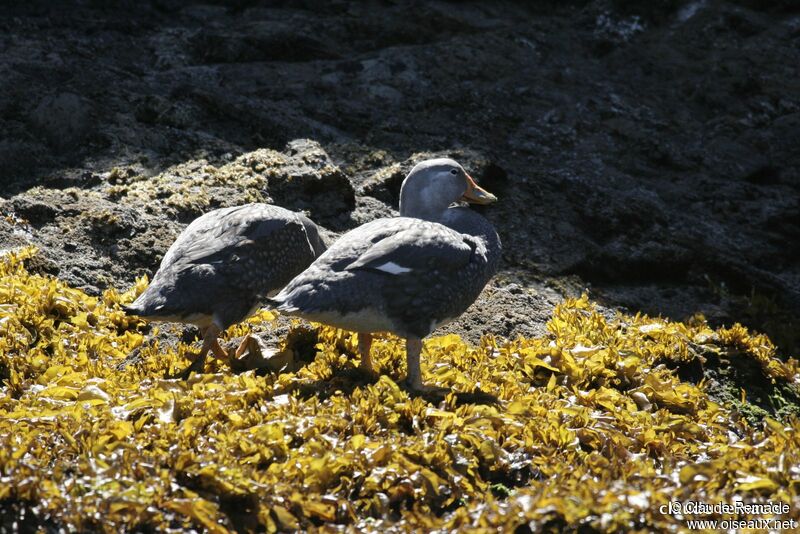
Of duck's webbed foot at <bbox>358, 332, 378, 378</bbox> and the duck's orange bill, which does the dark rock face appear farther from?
duck's webbed foot at <bbox>358, 332, 378, 378</bbox>

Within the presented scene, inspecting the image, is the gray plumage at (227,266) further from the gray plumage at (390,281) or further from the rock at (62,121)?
the rock at (62,121)

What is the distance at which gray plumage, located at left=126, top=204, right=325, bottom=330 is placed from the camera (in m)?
4.61

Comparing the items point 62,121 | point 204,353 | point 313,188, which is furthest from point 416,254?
point 62,121

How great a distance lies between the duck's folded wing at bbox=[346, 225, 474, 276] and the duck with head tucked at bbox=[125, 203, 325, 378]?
1.82 feet

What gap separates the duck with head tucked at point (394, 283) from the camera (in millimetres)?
4484

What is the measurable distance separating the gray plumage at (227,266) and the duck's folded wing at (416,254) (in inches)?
22.1

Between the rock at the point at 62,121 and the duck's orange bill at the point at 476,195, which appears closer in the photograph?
the duck's orange bill at the point at 476,195

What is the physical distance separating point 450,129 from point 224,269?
294cm

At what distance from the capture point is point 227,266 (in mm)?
4793

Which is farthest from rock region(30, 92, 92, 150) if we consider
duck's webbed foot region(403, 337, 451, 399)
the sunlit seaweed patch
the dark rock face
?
duck's webbed foot region(403, 337, 451, 399)

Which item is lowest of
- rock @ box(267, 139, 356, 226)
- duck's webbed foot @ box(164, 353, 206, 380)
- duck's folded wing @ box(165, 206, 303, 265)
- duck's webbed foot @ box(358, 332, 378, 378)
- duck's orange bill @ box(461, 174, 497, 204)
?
duck's webbed foot @ box(164, 353, 206, 380)

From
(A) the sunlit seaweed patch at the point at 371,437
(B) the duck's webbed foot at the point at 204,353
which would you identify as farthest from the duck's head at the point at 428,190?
(B) the duck's webbed foot at the point at 204,353

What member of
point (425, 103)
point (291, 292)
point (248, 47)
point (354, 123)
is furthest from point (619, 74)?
point (291, 292)

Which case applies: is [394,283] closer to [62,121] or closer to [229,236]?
[229,236]
